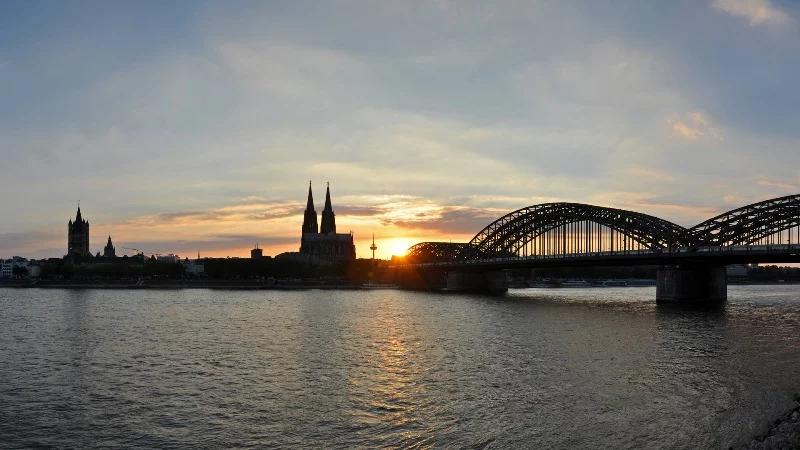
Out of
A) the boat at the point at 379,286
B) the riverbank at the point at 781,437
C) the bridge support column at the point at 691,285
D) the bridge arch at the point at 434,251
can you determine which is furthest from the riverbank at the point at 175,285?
the riverbank at the point at 781,437

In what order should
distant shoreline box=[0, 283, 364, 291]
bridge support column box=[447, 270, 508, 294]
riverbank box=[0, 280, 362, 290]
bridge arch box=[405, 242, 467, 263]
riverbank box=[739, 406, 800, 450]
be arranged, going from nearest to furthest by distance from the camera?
riverbank box=[739, 406, 800, 450]
bridge support column box=[447, 270, 508, 294]
distant shoreline box=[0, 283, 364, 291]
riverbank box=[0, 280, 362, 290]
bridge arch box=[405, 242, 467, 263]

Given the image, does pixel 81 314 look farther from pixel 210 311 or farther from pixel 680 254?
pixel 680 254

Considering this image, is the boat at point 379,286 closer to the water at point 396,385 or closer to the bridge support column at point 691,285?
the bridge support column at point 691,285

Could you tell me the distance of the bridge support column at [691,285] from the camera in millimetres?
87375

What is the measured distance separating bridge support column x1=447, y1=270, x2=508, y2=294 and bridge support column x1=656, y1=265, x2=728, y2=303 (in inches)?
2053

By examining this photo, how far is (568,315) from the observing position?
69750 mm

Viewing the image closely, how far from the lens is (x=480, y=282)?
14450 cm

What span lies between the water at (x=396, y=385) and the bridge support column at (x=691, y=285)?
108 ft

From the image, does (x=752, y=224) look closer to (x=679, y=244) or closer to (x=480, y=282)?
(x=679, y=244)

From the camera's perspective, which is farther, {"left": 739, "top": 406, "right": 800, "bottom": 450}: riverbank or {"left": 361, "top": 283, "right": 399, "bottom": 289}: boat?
{"left": 361, "top": 283, "right": 399, "bottom": 289}: boat

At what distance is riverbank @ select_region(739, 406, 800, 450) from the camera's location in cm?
1781

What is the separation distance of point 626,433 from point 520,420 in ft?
11.6

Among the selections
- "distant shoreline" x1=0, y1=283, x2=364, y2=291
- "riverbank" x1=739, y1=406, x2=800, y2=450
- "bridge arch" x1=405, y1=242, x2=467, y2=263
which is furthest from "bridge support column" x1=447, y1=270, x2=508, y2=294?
"riverbank" x1=739, y1=406, x2=800, y2=450

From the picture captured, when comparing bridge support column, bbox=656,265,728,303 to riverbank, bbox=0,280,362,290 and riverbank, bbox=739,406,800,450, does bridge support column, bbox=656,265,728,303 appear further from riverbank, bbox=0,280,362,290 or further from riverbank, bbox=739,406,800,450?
riverbank, bbox=0,280,362,290
